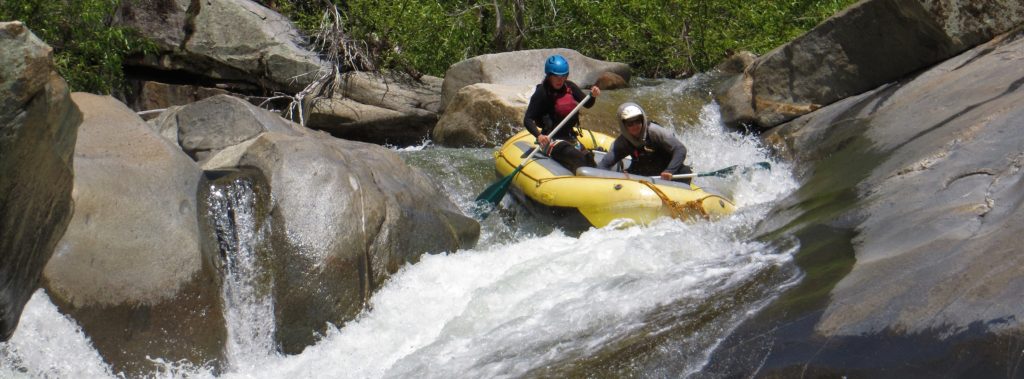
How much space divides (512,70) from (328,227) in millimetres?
5991

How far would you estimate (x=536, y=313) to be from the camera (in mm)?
5371

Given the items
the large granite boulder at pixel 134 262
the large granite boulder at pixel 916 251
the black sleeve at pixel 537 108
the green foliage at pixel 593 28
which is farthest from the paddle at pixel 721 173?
the green foliage at pixel 593 28

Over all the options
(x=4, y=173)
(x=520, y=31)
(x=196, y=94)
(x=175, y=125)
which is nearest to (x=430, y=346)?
(x=4, y=173)

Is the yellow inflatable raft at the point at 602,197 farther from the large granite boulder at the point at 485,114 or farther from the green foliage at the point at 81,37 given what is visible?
the green foliage at the point at 81,37

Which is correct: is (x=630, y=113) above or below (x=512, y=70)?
above

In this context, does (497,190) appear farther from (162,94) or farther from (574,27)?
(574,27)

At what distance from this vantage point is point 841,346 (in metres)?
3.59

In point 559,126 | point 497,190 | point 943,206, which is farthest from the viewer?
point 559,126

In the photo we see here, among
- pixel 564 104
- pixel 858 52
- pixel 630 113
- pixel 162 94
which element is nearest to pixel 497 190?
pixel 564 104

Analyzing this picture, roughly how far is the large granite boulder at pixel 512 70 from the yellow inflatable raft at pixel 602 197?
351cm

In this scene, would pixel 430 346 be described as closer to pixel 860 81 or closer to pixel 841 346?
pixel 841 346

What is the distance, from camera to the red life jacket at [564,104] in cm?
865

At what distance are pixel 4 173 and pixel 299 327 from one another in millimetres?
2113

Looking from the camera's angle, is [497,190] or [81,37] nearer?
[497,190]
